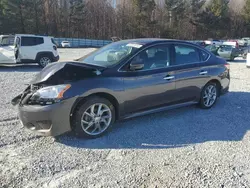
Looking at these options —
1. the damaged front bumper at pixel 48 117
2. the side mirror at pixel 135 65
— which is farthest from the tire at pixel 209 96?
the damaged front bumper at pixel 48 117

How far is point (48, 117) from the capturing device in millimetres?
3328

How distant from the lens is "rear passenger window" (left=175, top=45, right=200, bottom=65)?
4660mm

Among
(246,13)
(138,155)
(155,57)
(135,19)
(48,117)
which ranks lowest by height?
(138,155)

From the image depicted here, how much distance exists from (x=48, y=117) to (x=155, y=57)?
2149 mm

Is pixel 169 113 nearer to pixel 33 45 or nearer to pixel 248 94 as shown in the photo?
pixel 248 94

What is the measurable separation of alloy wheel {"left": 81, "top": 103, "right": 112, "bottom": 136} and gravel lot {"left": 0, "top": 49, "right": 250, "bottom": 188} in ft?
0.55

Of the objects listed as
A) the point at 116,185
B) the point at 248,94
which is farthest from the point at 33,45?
the point at 116,185

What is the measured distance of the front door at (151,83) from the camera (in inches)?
156

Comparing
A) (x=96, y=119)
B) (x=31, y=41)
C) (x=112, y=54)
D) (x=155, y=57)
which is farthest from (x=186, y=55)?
(x=31, y=41)

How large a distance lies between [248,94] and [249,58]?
7.83 m

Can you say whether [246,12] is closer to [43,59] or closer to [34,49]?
[43,59]

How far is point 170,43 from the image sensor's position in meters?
4.58

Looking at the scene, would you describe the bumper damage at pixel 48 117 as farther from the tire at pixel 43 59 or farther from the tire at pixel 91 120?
the tire at pixel 43 59

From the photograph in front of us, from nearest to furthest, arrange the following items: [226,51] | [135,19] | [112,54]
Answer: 1. [112,54]
2. [226,51]
3. [135,19]
